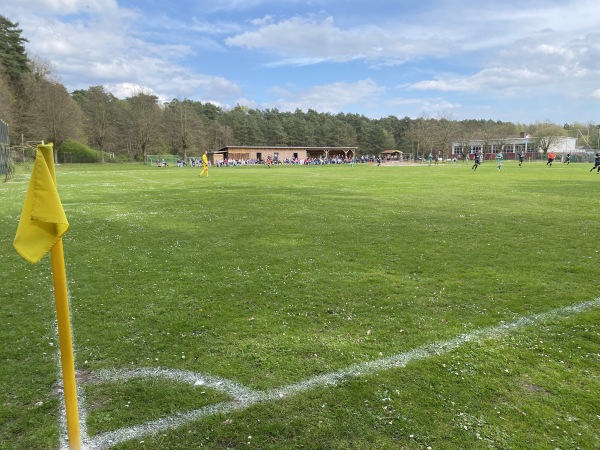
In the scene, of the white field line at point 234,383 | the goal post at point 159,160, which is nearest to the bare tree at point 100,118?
the goal post at point 159,160

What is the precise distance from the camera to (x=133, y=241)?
1027cm

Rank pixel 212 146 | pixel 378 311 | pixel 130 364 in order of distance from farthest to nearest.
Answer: pixel 212 146 < pixel 378 311 < pixel 130 364

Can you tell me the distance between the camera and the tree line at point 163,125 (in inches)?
2530

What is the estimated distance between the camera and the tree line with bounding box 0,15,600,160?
211 ft

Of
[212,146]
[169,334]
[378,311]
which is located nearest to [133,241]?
[169,334]

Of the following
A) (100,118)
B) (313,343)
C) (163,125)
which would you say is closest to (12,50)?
(100,118)

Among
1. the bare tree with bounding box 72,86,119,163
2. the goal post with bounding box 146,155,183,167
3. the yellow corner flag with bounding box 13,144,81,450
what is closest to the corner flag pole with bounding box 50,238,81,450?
the yellow corner flag with bounding box 13,144,81,450

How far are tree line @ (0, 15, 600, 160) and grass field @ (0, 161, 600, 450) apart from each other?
56103 millimetres

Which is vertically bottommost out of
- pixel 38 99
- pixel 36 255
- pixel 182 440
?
pixel 182 440

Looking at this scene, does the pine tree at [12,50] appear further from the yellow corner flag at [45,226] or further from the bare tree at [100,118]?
the yellow corner flag at [45,226]

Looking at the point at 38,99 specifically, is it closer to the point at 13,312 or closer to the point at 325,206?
the point at 325,206

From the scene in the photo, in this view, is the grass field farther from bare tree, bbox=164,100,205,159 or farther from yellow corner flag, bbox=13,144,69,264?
bare tree, bbox=164,100,205,159

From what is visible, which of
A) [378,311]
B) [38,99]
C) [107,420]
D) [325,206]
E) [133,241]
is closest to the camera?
[107,420]

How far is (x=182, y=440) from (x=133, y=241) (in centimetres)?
783
